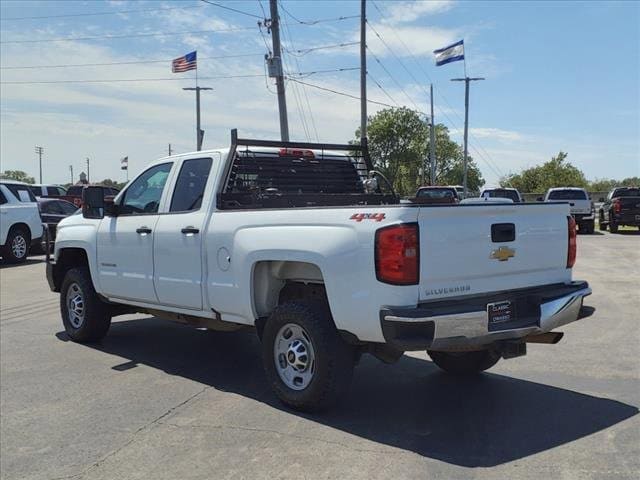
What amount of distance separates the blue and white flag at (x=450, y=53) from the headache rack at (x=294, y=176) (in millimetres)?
32465

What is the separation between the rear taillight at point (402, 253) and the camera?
13.5 feet

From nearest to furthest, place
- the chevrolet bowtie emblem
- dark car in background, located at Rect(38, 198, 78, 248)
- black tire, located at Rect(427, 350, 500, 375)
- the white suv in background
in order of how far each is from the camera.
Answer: the chevrolet bowtie emblem
black tire, located at Rect(427, 350, 500, 375)
the white suv in background
dark car in background, located at Rect(38, 198, 78, 248)

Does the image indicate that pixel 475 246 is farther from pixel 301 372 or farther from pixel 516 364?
pixel 516 364

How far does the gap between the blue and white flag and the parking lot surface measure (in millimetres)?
32311

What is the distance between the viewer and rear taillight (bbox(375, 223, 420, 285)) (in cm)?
412

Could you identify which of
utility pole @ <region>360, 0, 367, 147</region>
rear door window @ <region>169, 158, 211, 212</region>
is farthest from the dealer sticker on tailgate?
utility pole @ <region>360, 0, 367, 147</region>

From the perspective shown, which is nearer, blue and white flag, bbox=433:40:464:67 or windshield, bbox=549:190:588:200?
windshield, bbox=549:190:588:200

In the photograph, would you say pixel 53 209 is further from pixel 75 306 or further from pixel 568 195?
pixel 568 195

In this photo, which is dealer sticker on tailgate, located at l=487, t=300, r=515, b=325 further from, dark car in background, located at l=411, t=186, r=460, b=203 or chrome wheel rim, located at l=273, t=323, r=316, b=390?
chrome wheel rim, located at l=273, t=323, r=316, b=390

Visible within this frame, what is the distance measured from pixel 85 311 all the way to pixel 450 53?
34.1m

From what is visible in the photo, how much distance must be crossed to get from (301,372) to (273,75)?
57.3 feet

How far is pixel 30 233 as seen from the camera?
16875 mm

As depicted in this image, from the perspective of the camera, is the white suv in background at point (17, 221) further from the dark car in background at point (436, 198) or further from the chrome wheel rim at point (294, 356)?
the chrome wheel rim at point (294, 356)

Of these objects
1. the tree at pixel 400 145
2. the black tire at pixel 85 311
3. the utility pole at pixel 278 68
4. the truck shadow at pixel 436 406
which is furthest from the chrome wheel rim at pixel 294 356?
the tree at pixel 400 145
